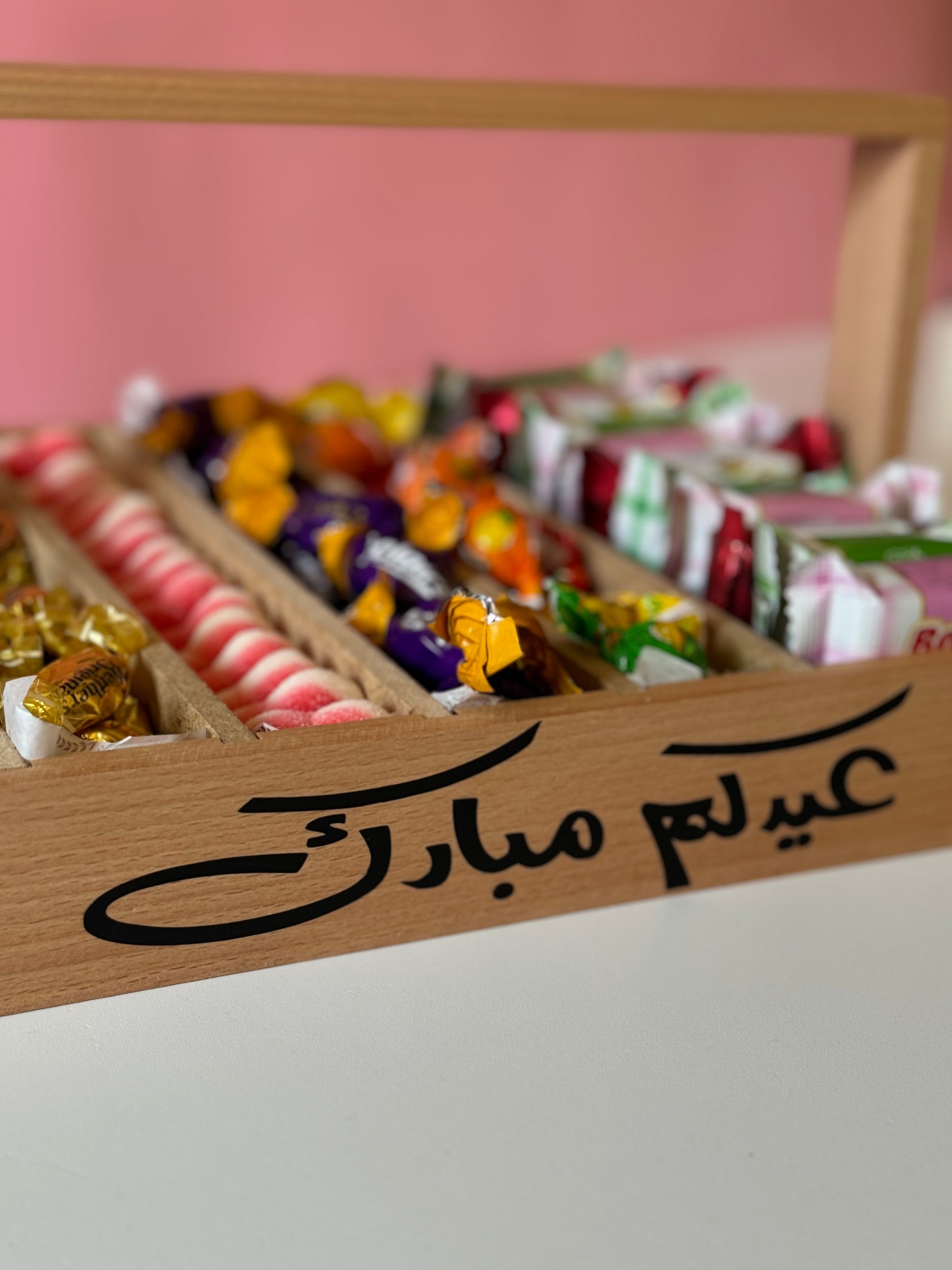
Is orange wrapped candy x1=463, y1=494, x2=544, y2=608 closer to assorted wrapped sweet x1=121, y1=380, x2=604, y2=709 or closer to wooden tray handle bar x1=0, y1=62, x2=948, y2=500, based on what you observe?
assorted wrapped sweet x1=121, y1=380, x2=604, y2=709

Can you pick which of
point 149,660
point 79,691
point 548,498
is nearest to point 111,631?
point 149,660

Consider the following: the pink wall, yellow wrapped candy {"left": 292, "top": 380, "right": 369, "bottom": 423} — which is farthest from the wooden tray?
the pink wall

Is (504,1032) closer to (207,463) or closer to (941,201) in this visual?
(207,463)

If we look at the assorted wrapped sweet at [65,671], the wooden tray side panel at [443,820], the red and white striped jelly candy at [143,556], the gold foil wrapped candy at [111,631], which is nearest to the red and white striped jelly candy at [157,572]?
the red and white striped jelly candy at [143,556]

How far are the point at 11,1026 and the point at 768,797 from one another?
0.55m

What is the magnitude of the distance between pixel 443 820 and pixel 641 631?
23 centimetres

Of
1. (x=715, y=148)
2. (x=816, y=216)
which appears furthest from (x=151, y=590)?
A: (x=816, y=216)

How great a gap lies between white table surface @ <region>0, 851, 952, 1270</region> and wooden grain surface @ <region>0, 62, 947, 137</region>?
25.0 inches

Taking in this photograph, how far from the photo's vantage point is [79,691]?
0.96m

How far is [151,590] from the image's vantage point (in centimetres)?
136

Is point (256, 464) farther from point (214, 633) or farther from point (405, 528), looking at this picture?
point (214, 633)

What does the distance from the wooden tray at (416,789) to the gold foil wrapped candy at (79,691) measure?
0.15 ft

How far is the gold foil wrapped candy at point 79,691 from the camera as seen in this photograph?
94cm

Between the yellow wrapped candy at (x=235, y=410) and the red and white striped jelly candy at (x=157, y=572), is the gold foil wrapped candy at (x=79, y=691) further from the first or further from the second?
the yellow wrapped candy at (x=235, y=410)
